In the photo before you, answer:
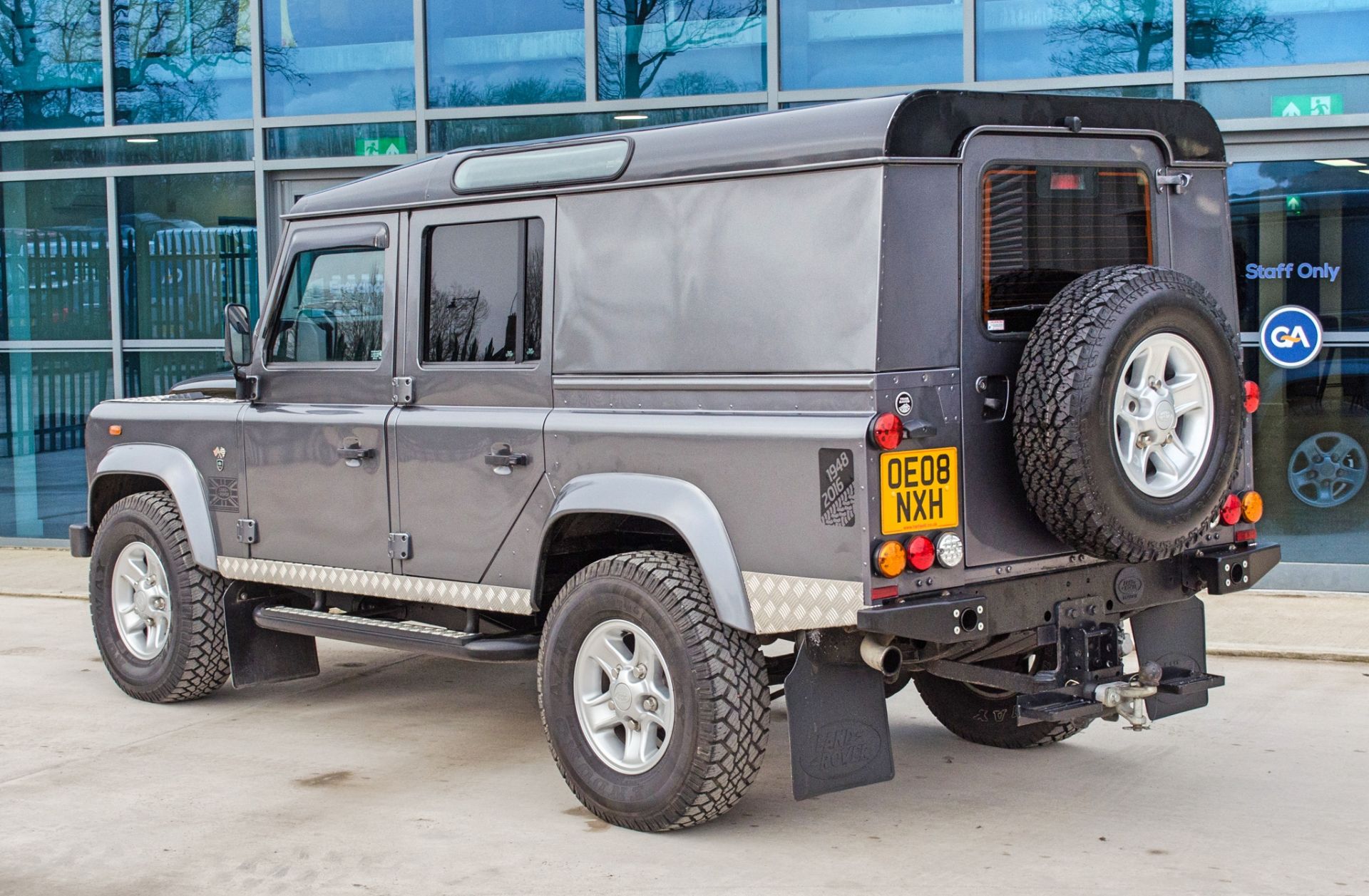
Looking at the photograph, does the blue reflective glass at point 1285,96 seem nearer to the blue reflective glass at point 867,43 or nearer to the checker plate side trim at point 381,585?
the blue reflective glass at point 867,43

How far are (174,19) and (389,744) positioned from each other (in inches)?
289

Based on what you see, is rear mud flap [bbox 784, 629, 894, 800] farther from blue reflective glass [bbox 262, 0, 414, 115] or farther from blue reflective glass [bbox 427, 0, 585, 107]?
blue reflective glass [bbox 262, 0, 414, 115]

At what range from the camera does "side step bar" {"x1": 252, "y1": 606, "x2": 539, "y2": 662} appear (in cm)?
586

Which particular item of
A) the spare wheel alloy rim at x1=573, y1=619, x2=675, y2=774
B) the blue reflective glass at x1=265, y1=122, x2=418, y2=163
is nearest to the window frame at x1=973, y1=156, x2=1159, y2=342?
the spare wheel alloy rim at x1=573, y1=619, x2=675, y2=774

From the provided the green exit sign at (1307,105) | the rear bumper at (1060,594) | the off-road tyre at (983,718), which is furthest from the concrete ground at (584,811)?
the green exit sign at (1307,105)

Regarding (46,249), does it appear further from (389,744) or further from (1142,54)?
(1142,54)

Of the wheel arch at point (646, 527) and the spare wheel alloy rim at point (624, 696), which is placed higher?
the wheel arch at point (646, 527)

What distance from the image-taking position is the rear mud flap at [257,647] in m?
7.00

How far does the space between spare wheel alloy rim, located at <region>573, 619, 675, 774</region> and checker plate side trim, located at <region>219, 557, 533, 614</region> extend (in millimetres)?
456

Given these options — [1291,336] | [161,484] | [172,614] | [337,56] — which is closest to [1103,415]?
[172,614]

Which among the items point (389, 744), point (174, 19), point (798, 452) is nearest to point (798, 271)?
point (798, 452)

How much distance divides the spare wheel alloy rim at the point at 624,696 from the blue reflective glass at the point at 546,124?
226 inches

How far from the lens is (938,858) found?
16.1 ft

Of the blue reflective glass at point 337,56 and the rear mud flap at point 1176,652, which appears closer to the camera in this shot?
the rear mud flap at point 1176,652
